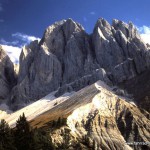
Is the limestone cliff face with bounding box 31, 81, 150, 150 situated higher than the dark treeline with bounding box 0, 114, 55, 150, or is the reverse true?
the limestone cliff face with bounding box 31, 81, 150, 150

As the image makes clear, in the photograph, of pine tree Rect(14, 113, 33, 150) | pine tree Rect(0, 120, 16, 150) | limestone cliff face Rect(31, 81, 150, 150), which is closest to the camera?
pine tree Rect(0, 120, 16, 150)

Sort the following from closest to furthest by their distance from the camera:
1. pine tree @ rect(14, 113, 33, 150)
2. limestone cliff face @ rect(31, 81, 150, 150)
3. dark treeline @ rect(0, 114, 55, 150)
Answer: dark treeline @ rect(0, 114, 55, 150), pine tree @ rect(14, 113, 33, 150), limestone cliff face @ rect(31, 81, 150, 150)

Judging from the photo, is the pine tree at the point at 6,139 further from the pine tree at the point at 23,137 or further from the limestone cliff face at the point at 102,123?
the limestone cliff face at the point at 102,123

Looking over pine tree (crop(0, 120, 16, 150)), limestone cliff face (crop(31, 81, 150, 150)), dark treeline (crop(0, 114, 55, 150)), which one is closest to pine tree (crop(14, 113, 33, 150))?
dark treeline (crop(0, 114, 55, 150))

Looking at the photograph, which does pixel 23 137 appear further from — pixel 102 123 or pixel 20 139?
pixel 102 123

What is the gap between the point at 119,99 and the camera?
176375mm

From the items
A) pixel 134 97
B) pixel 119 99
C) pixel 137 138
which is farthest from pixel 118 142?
pixel 134 97

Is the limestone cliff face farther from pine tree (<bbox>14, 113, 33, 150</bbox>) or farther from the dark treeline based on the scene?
the dark treeline

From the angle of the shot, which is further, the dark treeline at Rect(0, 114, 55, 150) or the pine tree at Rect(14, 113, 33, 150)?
the pine tree at Rect(14, 113, 33, 150)

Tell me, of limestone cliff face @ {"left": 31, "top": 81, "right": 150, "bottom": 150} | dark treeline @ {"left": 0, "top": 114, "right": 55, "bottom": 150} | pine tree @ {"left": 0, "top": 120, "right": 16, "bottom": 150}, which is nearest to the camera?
pine tree @ {"left": 0, "top": 120, "right": 16, "bottom": 150}

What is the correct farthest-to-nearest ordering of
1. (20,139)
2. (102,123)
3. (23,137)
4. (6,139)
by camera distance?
(102,123) → (20,139) → (23,137) → (6,139)

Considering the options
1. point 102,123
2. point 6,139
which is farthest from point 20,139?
point 102,123

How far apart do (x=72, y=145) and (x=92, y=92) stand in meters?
59.7

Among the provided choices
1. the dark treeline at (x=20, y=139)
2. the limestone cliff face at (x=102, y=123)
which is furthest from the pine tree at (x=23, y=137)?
the limestone cliff face at (x=102, y=123)
